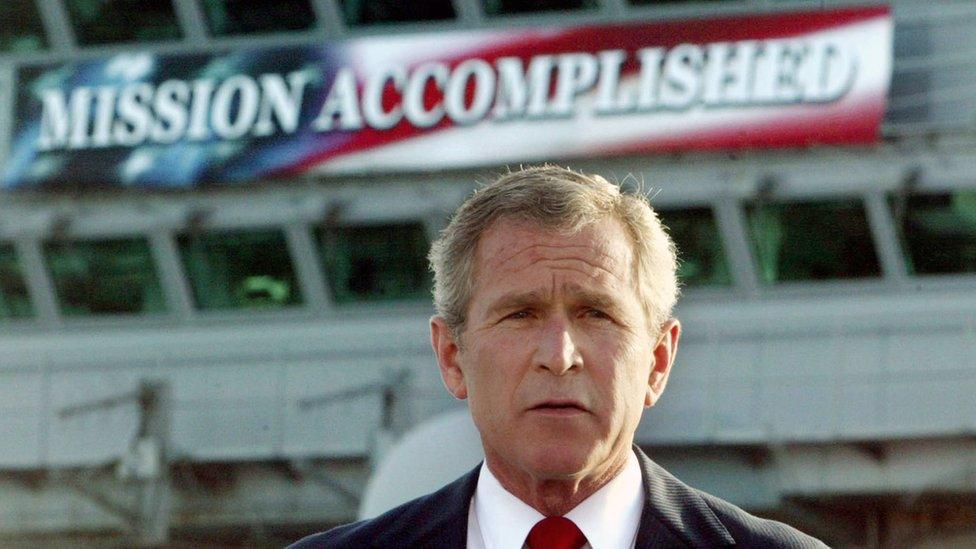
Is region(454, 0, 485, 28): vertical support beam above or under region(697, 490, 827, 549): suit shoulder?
above

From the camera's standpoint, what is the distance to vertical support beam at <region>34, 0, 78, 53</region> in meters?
17.2

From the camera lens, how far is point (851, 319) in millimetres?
15938

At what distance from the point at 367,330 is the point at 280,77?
238 centimetres

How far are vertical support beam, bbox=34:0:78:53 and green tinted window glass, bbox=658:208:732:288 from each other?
5.58m

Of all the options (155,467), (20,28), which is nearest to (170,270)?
(155,467)

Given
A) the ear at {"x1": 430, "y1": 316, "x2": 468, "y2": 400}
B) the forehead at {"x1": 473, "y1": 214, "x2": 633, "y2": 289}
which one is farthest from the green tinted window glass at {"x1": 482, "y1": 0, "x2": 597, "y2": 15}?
the forehead at {"x1": 473, "y1": 214, "x2": 633, "y2": 289}

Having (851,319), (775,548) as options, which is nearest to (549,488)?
(775,548)

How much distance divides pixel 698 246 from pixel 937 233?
199cm

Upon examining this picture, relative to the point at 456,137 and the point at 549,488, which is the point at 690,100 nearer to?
the point at 456,137

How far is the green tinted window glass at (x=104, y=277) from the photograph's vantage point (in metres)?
17.6

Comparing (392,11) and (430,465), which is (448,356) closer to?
(430,465)

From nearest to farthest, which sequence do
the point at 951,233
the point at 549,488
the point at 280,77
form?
the point at 549,488, the point at 951,233, the point at 280,77

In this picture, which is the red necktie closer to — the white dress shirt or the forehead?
the white dress shirt

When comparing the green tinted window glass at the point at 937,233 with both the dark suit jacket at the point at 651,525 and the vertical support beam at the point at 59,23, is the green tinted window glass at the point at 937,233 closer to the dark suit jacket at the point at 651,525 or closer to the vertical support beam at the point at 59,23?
the vertical support beam at the point at 59,23
